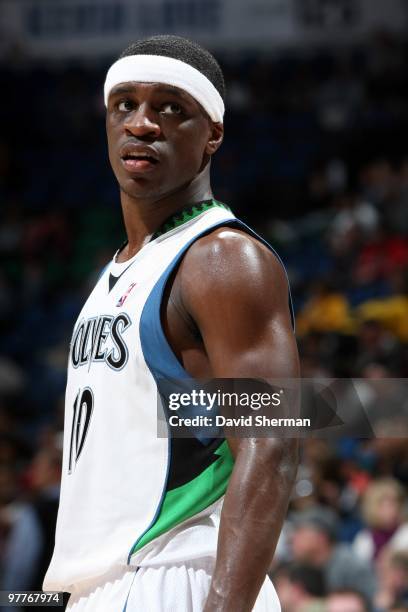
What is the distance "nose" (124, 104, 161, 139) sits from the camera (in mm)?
2395

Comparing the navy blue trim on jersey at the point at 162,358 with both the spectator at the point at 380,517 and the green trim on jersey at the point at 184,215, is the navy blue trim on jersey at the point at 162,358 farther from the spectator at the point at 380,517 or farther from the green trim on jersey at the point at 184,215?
the spectator at the point at 380,517

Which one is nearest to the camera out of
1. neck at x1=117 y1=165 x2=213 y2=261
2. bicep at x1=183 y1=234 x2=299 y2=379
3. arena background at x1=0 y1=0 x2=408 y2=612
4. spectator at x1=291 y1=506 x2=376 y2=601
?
bicep at x1=183 y1=234 x2=299 y2=379

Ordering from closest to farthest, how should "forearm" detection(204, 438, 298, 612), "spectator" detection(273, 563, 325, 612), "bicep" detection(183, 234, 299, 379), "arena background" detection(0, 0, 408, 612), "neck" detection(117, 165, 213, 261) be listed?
"forearm" detection(204, 438, 298, 612) < "bicep" detection(183, 234, 299, 379) < "neck" detection(117, 165, 213, 261) < "spectator" detection(273, 563, 325, 612) < "arena background" detection(0, 0, 408, 612)

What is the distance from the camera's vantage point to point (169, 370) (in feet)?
7.35

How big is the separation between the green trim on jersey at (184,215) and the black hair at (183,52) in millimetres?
267

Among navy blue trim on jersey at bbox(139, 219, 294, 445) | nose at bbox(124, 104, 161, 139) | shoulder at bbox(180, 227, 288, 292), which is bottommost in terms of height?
navy blue trim on jersey at bbox(139, 219, 294, 445)

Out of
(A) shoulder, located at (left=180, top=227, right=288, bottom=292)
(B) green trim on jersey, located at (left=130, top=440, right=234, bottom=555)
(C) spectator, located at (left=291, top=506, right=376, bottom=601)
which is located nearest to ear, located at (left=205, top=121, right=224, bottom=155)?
(A) shoulder, located at (left=180, top=227, right=288, bottom=292)

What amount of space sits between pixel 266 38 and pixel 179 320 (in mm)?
10097

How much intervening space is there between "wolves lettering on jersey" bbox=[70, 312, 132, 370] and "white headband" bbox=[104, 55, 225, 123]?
515mm

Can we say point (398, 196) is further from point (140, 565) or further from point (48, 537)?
point (140, 565)

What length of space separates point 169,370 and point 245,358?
198 millimetres

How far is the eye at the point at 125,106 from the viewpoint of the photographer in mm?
2488

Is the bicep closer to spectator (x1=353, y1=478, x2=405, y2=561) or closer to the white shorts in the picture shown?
the white shorts

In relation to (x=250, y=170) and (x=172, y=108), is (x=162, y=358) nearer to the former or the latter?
(x=172, y=108)
